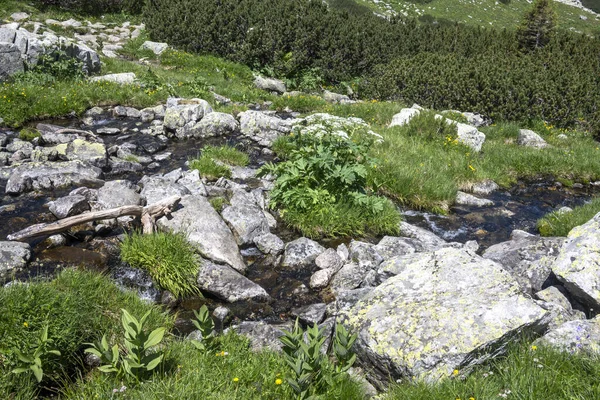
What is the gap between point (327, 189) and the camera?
870cm

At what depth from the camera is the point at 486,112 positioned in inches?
719

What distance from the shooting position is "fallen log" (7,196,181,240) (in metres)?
6.91

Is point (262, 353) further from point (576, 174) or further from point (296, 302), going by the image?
point (576, 174)

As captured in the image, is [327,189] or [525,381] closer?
[525,381]

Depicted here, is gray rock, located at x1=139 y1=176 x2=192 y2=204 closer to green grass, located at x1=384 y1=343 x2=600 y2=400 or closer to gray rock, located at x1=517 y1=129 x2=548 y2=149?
green grass, located at x1=384 y1=343 x2=600 y2=400

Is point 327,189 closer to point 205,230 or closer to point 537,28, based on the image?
point 205,230

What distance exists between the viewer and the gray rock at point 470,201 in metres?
11.0

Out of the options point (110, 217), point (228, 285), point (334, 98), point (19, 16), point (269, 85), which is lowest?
point (19, 16)

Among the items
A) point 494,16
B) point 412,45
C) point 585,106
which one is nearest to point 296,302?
point 585,106

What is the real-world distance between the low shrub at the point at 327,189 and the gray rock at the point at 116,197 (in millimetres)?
2629

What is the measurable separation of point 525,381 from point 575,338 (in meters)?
1.07

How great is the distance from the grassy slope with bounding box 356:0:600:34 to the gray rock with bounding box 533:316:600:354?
66.7 m

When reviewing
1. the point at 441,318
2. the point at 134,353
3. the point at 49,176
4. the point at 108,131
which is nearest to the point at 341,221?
the point at 441,318

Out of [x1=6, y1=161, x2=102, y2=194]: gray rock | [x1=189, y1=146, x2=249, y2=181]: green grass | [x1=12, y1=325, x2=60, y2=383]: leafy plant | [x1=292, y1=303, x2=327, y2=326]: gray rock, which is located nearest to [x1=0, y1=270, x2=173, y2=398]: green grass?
[x1=12, y1=325, x2=60, y2=383]: leafy plant
